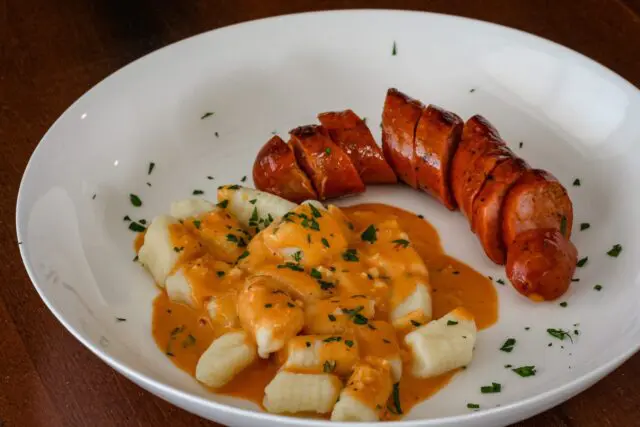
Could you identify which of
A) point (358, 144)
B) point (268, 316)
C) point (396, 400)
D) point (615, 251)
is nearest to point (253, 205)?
point (358, 144)

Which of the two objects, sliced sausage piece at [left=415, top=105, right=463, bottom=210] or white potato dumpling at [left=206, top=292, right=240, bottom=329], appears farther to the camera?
sliced sausage piece at [left=415, top=105, right=463, bottom=210]

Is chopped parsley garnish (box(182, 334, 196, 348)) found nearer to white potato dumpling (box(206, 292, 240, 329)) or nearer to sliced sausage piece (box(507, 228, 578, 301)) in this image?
white potato dumpling (box(206, 292, 240, 329))

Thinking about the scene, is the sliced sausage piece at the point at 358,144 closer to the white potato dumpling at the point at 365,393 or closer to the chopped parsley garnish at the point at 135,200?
the chopped parsley garnish at the point at 135,200

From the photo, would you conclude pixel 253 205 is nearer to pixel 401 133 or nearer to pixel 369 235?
pixel 369 235

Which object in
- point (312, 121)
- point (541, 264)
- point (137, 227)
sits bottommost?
point (137, 227)

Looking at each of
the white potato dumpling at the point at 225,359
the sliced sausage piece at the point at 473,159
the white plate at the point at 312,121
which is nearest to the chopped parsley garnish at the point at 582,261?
the white plate at the point at 312,121

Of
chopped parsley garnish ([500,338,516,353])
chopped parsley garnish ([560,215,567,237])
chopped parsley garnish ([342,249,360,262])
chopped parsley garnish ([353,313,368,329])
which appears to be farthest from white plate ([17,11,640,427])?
chopped parsley garnish ([342,249,360,262])
